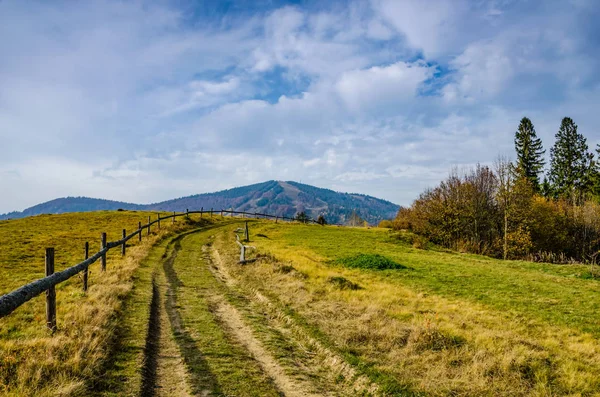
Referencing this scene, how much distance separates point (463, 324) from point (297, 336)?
572cm

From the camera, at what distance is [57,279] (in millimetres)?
9383

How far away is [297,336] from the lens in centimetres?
1045

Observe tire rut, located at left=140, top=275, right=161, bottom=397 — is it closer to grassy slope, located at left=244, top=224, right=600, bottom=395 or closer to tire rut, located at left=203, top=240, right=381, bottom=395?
→ tire rut, located at left=203, top=240, right=381, bottom=395

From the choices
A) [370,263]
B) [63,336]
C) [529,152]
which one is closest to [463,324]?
[63,336]

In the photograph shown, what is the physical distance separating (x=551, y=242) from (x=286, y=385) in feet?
166

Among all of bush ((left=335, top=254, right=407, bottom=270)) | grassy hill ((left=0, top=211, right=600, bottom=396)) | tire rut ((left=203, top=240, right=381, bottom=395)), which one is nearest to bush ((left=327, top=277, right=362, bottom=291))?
grassy hill ((left=0, top=211, right=600, bottom=396))

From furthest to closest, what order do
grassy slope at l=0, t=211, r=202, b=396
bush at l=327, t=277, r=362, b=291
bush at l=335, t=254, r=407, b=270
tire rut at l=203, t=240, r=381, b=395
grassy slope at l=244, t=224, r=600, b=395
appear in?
1. bush at l=335, t=254, r=407, b=270
2. bush at l=327, t=277, r=362, b=291
3. grassy slope at l=244, t=224, r=600, b=395
4. tire rut at l=203, t=240, r=381, b=395
5. grassy slope at l=0, t=211, r=202, b=396

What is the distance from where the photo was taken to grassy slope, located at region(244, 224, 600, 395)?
7668 millimetres

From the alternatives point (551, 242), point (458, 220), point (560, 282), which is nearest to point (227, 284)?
point (560, 282)

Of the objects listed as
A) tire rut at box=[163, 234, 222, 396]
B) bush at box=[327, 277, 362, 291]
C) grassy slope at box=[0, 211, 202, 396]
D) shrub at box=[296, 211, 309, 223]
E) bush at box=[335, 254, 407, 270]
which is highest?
shrub at box=[296, 211, 309, 223]

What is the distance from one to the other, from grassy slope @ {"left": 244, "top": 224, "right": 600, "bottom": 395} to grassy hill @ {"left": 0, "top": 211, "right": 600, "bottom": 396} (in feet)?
0.17

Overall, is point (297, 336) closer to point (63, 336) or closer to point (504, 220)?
point (63, 336)

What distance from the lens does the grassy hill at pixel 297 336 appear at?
7.17m

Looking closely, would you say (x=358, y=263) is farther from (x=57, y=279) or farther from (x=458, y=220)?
(x=458, y=220)
